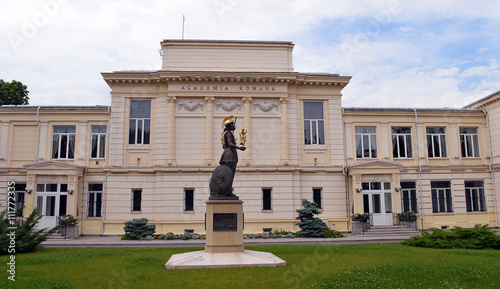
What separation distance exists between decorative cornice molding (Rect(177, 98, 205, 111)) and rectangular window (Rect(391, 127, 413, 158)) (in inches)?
606

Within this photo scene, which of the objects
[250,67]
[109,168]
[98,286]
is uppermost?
[250,67]

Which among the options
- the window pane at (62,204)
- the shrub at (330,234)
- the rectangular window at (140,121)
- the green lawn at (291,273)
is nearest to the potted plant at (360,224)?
the shrub at (330,234)

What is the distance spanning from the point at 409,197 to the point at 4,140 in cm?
3124

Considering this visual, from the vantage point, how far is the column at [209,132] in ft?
93.4

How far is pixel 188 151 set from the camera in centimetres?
2870

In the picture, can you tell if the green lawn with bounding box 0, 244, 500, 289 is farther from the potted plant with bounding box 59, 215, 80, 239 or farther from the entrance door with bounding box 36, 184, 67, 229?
the entrance door with bounding box 36, 184, 67, 229

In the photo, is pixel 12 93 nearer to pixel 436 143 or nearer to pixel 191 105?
pixel 191 105

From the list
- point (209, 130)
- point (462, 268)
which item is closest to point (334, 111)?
point (209, 130)

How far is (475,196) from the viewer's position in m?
31.5

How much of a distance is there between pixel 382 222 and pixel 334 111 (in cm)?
905

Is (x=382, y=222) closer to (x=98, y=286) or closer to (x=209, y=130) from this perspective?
(x=209, y=130)

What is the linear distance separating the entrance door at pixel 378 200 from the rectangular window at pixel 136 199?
16.6m

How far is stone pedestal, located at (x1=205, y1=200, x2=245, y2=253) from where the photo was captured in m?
14.1

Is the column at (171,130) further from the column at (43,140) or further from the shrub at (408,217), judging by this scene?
the shrub at (408,217)
